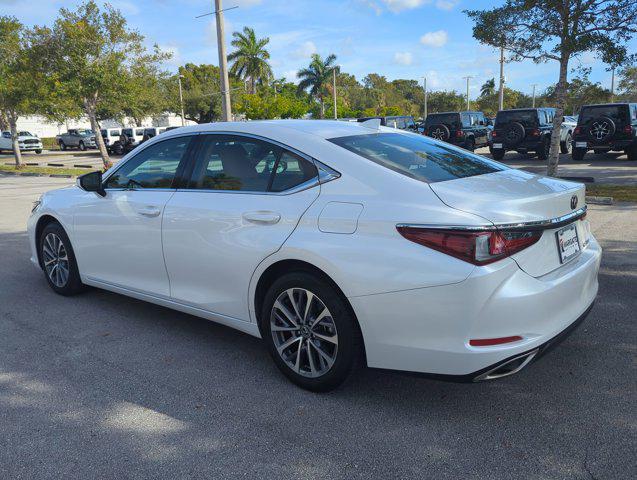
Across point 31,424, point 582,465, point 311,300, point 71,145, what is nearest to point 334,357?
point 311,300

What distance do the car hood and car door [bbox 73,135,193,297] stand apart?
7.04ft

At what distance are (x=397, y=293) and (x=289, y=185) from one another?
1.04 meters

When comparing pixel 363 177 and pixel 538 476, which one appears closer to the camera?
pixel 538 476

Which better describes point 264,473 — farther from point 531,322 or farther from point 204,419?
point 531,322

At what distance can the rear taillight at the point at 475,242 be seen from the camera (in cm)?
264

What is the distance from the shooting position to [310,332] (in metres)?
3.26

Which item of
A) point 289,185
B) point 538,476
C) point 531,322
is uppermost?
point 289,185

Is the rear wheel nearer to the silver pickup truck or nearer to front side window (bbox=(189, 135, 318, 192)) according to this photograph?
front side window (bbox=(189, 135, 318, 192))

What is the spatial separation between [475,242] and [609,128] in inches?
663

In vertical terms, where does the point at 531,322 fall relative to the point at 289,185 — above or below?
below

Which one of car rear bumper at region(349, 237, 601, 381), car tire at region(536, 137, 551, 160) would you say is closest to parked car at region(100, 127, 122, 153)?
car tire at region(536, 137, 551, 160)

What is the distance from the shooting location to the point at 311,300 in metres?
3.19

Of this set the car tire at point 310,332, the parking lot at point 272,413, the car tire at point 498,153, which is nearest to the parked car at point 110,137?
the car tire at point 498,153

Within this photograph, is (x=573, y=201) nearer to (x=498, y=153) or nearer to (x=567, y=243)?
(x=567, y=243)
